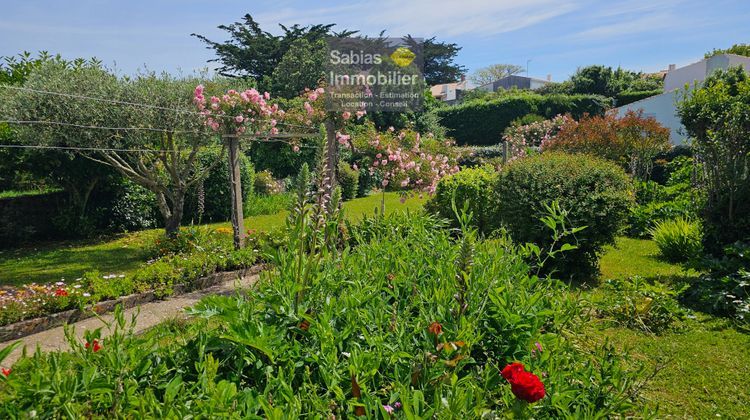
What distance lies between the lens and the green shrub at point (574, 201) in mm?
6262

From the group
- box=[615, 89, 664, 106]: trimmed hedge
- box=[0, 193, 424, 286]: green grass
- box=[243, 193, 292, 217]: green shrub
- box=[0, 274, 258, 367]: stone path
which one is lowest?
box=[0, 274, 258, 367]: stone path

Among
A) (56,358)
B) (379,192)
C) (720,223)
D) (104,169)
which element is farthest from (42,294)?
(379,192)

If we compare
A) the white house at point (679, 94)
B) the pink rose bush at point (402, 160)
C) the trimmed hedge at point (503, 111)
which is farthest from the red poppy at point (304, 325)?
the trimmed hedge at point (503, 111)

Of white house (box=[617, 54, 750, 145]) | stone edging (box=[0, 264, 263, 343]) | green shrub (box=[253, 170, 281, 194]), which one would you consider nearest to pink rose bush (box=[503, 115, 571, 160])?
white house (box=[617, 54, 750, 145])

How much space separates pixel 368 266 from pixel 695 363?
2985 millimetres

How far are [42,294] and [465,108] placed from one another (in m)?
25.1

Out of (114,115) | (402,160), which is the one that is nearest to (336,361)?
(402,160)

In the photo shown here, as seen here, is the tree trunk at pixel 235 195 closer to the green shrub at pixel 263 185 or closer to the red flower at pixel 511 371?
the red flower at pixel 511 371

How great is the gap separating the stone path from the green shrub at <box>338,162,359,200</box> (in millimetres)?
8597

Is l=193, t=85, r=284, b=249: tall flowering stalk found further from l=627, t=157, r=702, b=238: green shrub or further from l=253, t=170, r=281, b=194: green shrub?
l=253, t=170, r=281, b=194: green shrub

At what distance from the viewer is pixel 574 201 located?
6.25 meters

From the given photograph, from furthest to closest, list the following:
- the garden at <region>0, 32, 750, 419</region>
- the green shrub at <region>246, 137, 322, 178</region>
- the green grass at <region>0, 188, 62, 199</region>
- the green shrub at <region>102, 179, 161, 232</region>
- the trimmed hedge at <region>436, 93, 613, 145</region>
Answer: the trimmed hedge at <region>436, 93, 613, 145</region>, the green shrub at <region>246, 137, 322, 178</region>, the green shrub at <region>102, 179, 161, 232</region>, the green grass at <region>0, 188, 62, 199</region>, the garden at <region>0, 32, 750, 419</region>

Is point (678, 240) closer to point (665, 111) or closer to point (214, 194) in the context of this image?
point (214, 194)

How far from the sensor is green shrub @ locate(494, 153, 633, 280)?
6.26m
